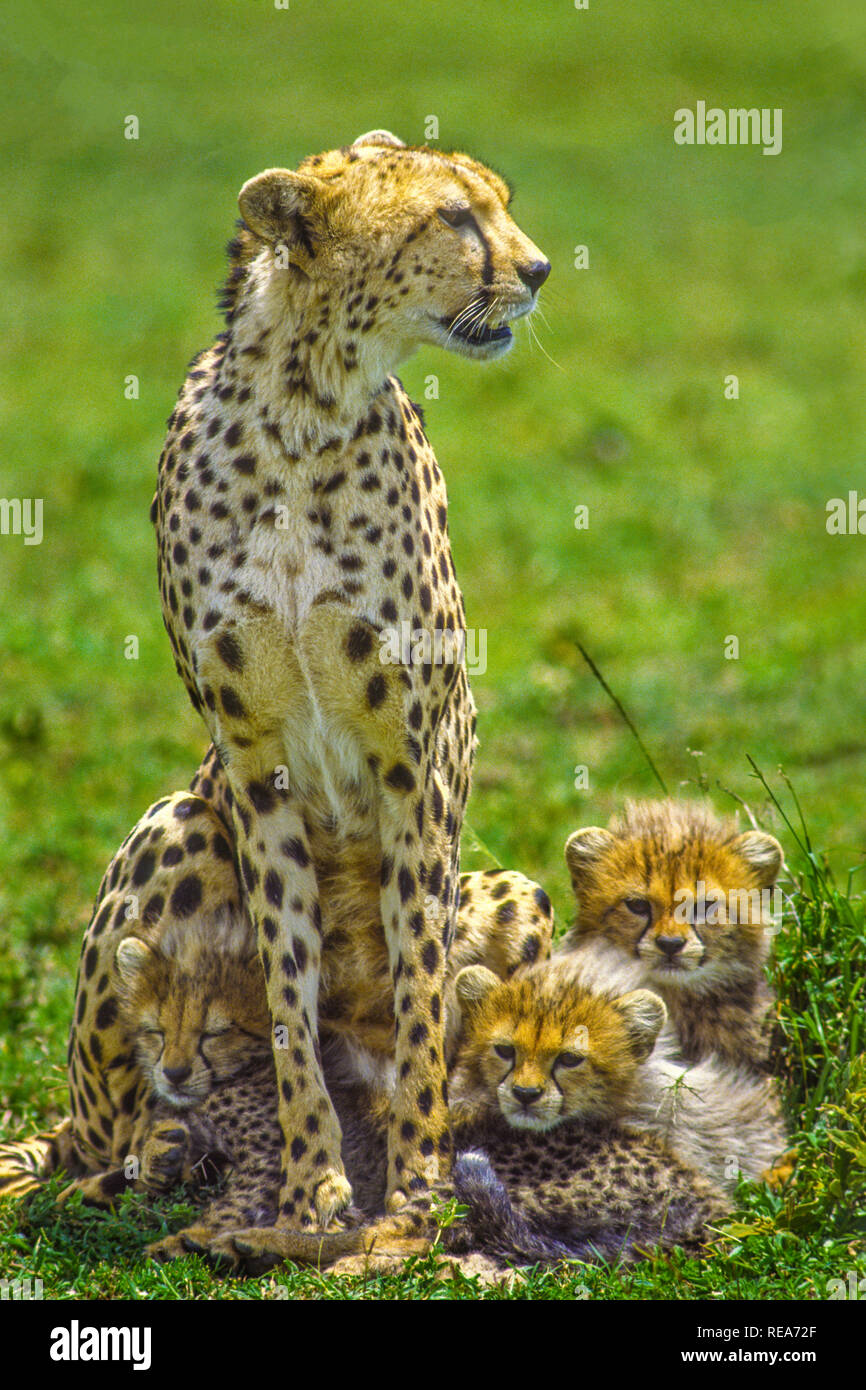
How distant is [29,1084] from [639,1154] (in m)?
1.97

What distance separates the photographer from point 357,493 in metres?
3.81

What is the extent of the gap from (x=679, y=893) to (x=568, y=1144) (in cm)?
65

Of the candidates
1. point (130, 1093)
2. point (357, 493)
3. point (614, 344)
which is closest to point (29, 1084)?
point (130, 1093)

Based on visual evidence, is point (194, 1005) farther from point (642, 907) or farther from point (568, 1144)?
point (642, 907)

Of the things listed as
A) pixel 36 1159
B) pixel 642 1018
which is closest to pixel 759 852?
pixel 642 1018

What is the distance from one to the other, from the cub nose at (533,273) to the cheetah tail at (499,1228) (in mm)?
1892

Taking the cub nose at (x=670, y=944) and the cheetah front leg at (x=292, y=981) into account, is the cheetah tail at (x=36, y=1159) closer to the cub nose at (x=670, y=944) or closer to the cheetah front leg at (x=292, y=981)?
the cheetah front leg at (x=292, y=981)

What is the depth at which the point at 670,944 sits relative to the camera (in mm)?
4105

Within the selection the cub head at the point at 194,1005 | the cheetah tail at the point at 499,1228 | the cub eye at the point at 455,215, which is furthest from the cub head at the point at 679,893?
the cub eye at the point at 455,215

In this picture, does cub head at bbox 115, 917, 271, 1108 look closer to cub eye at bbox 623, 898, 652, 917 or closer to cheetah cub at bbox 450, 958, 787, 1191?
cheetah cub at bbox 450, 958, 787, 1191

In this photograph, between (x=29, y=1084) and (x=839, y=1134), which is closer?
(x=839, y=1134)

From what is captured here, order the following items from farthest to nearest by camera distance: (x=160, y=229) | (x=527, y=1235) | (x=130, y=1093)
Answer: (x=160, y=229) → (x=130, y=1093) → (x=527, y=1235)

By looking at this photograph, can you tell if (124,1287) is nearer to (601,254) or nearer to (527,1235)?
(527,1235)
